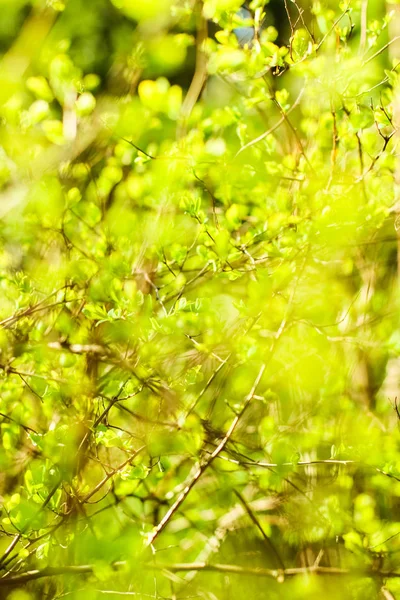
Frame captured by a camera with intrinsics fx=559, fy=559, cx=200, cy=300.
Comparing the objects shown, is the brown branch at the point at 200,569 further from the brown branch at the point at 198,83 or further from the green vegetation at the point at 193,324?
the brown branch at the point at 198,83

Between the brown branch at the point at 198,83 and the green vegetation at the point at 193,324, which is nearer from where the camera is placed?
the green vegetation at the point at 193,324

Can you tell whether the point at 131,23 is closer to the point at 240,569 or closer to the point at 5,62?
the point at 5,62

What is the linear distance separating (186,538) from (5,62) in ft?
5.15

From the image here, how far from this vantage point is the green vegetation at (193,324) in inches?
59.7

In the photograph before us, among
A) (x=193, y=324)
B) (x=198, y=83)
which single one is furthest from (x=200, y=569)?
(x=198, y=83)

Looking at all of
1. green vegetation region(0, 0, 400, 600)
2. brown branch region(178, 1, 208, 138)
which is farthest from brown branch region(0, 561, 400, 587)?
brown branch region(178, 1, 208, 138)

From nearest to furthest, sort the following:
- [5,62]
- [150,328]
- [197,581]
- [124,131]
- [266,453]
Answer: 1. [5,62]
2. [150,328]
3. [124,131]
4. [266,453]
5. [197,581]

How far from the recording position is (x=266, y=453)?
1.71 meters

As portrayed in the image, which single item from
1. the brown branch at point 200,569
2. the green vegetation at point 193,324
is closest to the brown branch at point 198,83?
the green vegetation at point 193,324

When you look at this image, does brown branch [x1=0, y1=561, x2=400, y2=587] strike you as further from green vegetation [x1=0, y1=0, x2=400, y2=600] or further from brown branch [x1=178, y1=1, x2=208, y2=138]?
brown branch [x1=178, y1=1, x2=208, y2=138]

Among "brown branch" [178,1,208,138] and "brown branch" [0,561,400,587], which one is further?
"brown branch" [178,1,208,138]

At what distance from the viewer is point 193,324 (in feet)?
4.80

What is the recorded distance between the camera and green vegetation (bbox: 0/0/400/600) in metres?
1.52

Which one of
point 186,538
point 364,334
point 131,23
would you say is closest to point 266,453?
point 186,538
